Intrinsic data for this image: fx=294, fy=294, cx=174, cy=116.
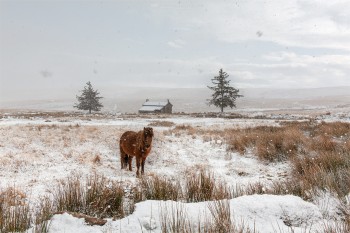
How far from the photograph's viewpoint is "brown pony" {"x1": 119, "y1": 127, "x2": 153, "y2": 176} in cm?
812

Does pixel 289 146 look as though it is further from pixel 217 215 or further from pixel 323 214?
pixel 217 215

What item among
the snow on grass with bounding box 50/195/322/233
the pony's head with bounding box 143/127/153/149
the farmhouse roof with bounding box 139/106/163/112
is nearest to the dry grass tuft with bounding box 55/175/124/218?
the snow on grass with bounding box 50/195/322/233

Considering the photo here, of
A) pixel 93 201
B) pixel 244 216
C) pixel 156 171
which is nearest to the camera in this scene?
pixel 244 216

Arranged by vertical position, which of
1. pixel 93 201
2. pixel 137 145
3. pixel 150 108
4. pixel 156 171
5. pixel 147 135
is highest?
pixel 150 108

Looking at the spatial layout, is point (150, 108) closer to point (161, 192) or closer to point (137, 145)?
point (137, 145)

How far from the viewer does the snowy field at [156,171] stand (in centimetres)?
377

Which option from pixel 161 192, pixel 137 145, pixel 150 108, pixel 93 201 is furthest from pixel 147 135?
pixel 150 108

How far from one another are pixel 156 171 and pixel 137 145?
115 cm

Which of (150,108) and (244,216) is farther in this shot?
(150,108)

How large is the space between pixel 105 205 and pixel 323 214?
325cm

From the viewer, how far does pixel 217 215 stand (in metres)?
3.65

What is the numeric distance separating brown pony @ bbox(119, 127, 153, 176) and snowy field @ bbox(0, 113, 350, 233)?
0.52 meters

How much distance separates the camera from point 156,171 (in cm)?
923

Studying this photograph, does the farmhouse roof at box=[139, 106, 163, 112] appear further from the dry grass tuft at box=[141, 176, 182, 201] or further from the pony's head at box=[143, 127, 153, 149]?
the dry grass tuft at box=[141, 176, 182, 201]
